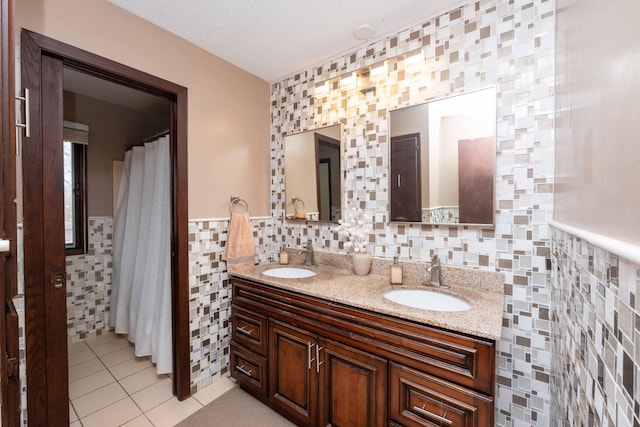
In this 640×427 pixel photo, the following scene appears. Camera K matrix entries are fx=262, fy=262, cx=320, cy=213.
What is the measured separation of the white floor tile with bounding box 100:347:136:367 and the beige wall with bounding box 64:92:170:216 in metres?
1.40

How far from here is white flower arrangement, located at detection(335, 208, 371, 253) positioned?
1839 mm

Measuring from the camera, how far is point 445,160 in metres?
1.56

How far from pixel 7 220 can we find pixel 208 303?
1579mm

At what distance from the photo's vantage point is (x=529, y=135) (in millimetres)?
1326

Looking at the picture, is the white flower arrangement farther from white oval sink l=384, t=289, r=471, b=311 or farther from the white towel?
Answer: the white towel

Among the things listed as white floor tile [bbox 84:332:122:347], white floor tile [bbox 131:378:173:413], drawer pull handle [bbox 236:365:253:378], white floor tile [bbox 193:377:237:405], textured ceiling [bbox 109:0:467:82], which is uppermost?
textured ceiling [bbox 109:0:467:82]

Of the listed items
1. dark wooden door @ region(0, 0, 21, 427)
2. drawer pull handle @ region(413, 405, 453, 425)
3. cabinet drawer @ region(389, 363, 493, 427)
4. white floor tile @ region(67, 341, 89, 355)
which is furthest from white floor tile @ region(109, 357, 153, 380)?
drawer pull handle @ region(413, 405, 453, 425)

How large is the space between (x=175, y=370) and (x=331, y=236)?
4.81 feet

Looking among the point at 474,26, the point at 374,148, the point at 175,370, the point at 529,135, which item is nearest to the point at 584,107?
the point at 529,135

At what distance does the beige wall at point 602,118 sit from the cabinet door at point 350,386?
1.00m

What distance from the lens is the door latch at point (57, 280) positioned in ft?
4.48

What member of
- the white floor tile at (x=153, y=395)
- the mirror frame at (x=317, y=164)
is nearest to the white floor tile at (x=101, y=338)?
the white floor tile at (x=153, y=395)

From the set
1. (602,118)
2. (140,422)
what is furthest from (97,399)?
(602,118)

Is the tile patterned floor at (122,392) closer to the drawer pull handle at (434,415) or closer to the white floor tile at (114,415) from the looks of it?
the white floor tile at (114,415)
